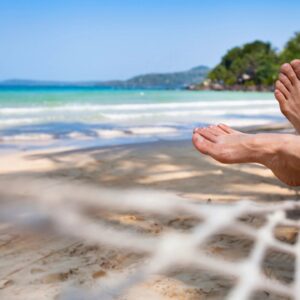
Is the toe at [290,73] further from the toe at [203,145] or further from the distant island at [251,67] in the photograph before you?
the distant island at [251,67]

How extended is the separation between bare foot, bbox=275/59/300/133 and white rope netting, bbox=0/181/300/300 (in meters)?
0.57

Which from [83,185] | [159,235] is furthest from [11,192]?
[159,235]

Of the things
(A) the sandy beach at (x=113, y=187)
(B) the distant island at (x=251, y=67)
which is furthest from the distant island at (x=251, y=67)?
(A) the sandy beach at (x=113, y=187)

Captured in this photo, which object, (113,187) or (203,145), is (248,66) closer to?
(113,187)

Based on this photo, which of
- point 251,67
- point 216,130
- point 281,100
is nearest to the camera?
point 216,130

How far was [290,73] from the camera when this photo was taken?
9.11 feet

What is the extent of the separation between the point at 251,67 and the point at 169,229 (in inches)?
2660

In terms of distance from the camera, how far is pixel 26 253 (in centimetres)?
167

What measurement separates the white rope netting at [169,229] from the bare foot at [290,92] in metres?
0.57

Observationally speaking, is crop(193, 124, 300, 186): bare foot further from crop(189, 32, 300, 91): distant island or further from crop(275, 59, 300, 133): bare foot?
crop(189, 32, 300, 91): distant island

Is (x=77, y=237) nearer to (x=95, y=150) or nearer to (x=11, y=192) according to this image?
(x=11, y=192)

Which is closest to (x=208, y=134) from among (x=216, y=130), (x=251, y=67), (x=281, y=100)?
(x=216, y=130)

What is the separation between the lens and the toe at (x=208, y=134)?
7.23 ft

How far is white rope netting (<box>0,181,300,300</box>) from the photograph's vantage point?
56.4 inches
